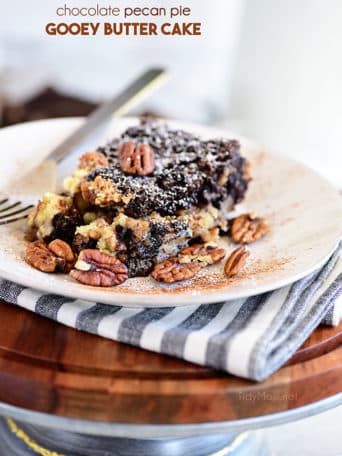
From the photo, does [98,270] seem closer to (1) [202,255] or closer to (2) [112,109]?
(1) [202,255]

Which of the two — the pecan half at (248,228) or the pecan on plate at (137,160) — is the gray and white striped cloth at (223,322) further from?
A: the pecan on plate at (137,160)

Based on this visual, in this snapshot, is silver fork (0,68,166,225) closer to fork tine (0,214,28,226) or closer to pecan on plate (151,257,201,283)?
fork tine (0,214,28,226)

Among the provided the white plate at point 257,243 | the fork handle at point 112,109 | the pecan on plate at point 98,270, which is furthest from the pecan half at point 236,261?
the fork handle at point 112,109

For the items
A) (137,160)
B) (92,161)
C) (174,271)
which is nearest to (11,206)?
(92,161)

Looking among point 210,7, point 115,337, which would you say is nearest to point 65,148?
point 115,337

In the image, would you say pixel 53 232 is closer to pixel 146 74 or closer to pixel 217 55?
pixel 146 74
